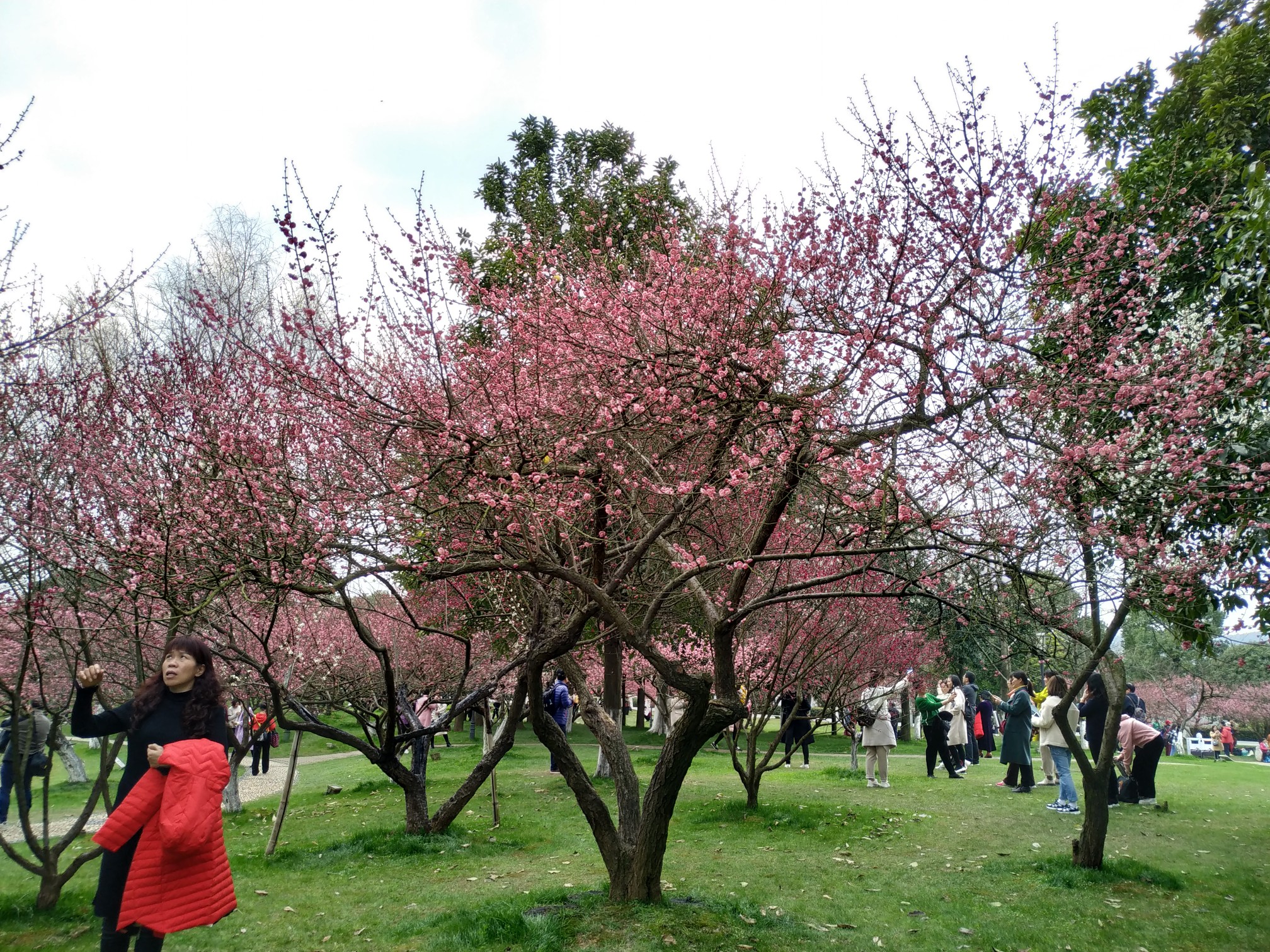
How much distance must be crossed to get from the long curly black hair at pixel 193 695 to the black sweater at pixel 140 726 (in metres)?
0.02

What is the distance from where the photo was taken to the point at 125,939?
3535 mm

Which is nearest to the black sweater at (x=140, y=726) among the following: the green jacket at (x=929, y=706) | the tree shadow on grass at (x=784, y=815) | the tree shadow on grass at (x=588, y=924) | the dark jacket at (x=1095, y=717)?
the tree shadow on grass at (x=588, y=924)

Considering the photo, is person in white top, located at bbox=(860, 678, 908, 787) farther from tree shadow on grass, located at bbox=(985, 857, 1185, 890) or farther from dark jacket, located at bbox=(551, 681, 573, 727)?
dark jacket, located at bbox=(551, 681, 573, 727)

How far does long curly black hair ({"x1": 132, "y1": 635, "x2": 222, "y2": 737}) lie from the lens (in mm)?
3711

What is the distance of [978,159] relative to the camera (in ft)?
15.9

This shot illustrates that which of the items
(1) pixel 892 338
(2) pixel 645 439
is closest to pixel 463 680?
(2) pixel 645 439

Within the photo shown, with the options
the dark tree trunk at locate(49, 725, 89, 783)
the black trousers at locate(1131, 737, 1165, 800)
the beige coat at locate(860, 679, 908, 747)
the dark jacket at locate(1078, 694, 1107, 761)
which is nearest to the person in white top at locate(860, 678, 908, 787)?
the beige coat at locate(860, 679, 908, 747)

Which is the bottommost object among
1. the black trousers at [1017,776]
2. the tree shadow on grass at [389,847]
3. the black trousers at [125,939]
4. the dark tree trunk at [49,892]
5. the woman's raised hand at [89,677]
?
the tree shadow on grass at [389,847]

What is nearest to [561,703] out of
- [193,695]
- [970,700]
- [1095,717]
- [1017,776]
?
[970,700]

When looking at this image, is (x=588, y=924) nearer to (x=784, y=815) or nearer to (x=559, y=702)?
(x=784, y=815)

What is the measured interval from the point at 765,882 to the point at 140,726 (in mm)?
4539

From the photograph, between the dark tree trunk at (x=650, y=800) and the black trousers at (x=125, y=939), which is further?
the dark tree trunk at (x=650, y=800)

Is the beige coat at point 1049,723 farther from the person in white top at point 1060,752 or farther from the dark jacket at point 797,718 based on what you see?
the dark jacket at point 797,718

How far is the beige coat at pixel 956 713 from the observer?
12.4 metres
